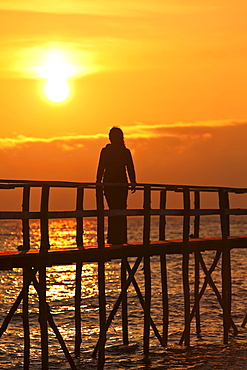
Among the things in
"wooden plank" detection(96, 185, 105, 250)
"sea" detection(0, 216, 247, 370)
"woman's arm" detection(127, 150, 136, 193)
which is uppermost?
"woman's arm" detection(127, 150, 136, 193)

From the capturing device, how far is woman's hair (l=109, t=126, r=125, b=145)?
54.3 ft

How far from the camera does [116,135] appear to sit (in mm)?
16562

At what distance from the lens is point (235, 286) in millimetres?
37094

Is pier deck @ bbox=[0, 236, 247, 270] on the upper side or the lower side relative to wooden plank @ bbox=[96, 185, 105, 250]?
lower

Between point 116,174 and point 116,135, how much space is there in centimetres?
87

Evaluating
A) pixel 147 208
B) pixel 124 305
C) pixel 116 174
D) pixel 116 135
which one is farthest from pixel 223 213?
pixel 116 135

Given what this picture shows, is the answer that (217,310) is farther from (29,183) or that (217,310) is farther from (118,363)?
(29,183)

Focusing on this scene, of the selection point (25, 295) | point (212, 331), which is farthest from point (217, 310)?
point (25, 295)

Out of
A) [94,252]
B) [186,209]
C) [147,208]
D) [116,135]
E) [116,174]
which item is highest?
[116,135]

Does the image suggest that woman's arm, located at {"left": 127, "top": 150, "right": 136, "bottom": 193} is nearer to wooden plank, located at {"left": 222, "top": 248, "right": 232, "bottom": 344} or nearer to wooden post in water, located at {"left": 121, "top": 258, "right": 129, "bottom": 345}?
wooden post in water, located at {"left": 121, "top": 258, "right": 129, "bottom": 345}

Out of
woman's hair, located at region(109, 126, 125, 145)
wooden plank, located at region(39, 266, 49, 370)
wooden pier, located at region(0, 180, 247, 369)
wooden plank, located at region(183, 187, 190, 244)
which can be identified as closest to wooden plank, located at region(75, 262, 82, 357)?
wooden pier, located at region(0, 180, 247, 369)

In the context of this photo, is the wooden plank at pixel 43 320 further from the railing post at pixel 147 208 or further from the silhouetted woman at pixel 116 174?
the railing post at pixel 147 208

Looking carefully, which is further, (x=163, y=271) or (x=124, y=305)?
(x=124, y=305)

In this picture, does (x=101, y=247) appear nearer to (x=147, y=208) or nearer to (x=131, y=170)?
(x=147, y=208)
